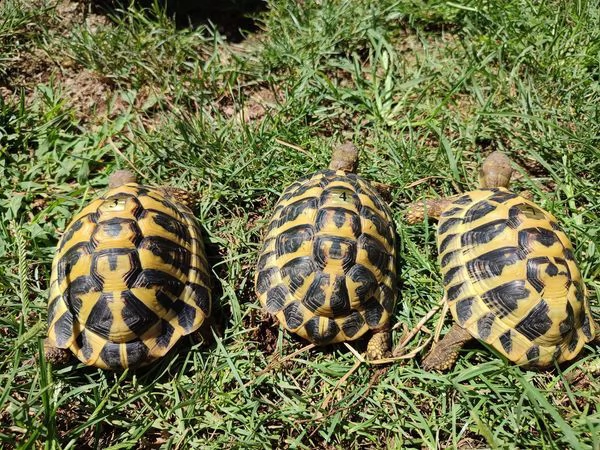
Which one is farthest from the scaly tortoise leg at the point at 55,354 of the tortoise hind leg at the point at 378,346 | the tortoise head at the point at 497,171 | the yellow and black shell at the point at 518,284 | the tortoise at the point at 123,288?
the tortoise head at the point at 497,171

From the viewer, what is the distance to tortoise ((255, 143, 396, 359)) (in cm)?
264

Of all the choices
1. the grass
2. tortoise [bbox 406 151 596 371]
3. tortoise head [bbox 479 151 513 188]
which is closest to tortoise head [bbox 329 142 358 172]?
the grass

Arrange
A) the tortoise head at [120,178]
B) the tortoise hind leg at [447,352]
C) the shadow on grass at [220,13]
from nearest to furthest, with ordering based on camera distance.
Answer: the tortoise hind leg at [447,352] → the tortoise head at [120,178] → the shadow on grass at [220,13]

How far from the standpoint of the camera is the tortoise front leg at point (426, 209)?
3.19 meters

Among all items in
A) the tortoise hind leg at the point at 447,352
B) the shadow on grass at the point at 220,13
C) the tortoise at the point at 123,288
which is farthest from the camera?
the shadow on grass at the point at 220,13

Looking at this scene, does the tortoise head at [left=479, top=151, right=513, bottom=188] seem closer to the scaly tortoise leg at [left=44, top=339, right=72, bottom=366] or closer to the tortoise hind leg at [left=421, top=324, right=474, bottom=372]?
the tortoise hind leg at [left=421, top=324, right=474, bottom=372]

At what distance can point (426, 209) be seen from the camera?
3166 mm

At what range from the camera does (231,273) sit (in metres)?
3.08

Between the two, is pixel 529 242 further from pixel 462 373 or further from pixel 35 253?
pixel 35 253

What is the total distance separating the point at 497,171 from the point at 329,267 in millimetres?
1310

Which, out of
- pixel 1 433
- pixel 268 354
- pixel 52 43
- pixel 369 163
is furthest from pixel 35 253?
pixel 369 163

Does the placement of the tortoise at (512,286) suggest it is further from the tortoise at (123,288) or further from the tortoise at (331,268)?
the tortoise at (123,288)

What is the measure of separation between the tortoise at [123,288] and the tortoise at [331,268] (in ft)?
1.43

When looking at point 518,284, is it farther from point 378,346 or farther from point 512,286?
point 378,346
